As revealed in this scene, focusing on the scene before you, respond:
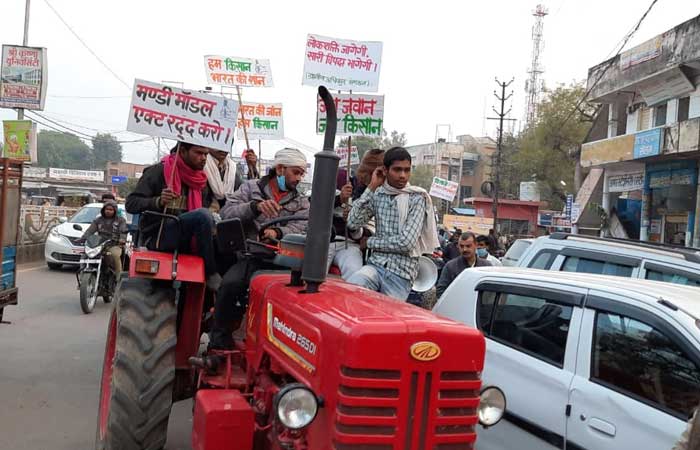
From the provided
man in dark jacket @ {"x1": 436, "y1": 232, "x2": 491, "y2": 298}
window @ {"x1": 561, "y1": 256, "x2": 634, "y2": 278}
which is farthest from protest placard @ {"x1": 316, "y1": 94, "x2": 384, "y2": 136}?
window @ {"x1": 561, "y1": 256, "x2": 634, "y2": 278}

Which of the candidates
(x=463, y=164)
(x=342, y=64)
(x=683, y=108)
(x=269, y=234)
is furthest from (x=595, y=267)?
(x=463, y=164)

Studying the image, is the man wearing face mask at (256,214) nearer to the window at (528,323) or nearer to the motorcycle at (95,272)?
the window at (528,323)

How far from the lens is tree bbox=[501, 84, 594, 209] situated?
123 ft

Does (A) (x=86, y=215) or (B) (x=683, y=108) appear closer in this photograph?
(A) (x=86, y=215)

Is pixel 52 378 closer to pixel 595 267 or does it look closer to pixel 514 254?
pixel 595 267

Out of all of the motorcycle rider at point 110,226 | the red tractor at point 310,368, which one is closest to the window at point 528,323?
the red tractor at point 310,368

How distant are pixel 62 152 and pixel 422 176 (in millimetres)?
50317

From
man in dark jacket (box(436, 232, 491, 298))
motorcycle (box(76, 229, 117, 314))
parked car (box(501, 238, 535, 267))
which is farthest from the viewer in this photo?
motorcycle (box(76, 229, 117, 314))

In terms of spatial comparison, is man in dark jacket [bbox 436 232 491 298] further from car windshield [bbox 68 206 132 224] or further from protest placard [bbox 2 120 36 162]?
protest placard [bbox 2 120 36 162]

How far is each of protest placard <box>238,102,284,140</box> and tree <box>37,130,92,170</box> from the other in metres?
83.4

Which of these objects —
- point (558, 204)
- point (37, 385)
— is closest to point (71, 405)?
point (37, 385)

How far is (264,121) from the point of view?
11.9m

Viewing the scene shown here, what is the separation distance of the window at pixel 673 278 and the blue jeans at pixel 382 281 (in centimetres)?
228

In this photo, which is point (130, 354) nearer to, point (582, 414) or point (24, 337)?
point (582, 414)
